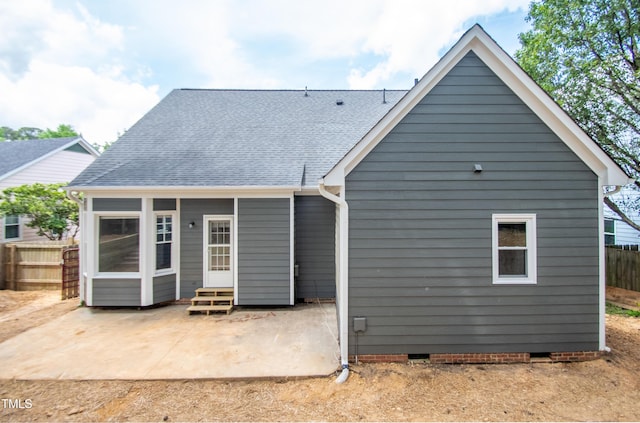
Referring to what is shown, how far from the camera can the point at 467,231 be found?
4645mm

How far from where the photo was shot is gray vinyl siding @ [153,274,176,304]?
7.29 metres

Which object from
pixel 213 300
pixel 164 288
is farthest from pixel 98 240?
pixel 213 300

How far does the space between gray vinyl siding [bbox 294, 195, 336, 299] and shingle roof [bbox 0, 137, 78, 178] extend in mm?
12817

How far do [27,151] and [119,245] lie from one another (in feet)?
39.0

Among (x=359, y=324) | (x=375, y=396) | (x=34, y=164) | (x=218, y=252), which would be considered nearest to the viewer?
(x=375, y=396)

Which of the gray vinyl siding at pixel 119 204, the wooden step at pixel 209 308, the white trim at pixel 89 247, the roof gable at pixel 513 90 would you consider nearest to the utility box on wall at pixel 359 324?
the roof gable at pixel 513 90

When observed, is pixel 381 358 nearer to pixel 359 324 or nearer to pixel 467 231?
pixel 359 324

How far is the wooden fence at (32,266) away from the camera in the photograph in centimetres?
941

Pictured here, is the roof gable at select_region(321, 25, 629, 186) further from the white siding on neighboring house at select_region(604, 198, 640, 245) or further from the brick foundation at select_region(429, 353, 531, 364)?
the white siding on neighboring house at select_region(604, 198, 640, 245)

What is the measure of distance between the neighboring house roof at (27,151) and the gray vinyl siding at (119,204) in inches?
337

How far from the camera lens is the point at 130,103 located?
35281 mm

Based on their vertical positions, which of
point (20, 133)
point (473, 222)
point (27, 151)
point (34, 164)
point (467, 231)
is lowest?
point (467, 231)

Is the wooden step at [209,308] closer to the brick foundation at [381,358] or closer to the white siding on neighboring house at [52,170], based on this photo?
the brick foundation at [381,358]

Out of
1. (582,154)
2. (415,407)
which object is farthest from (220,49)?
(415,407)
